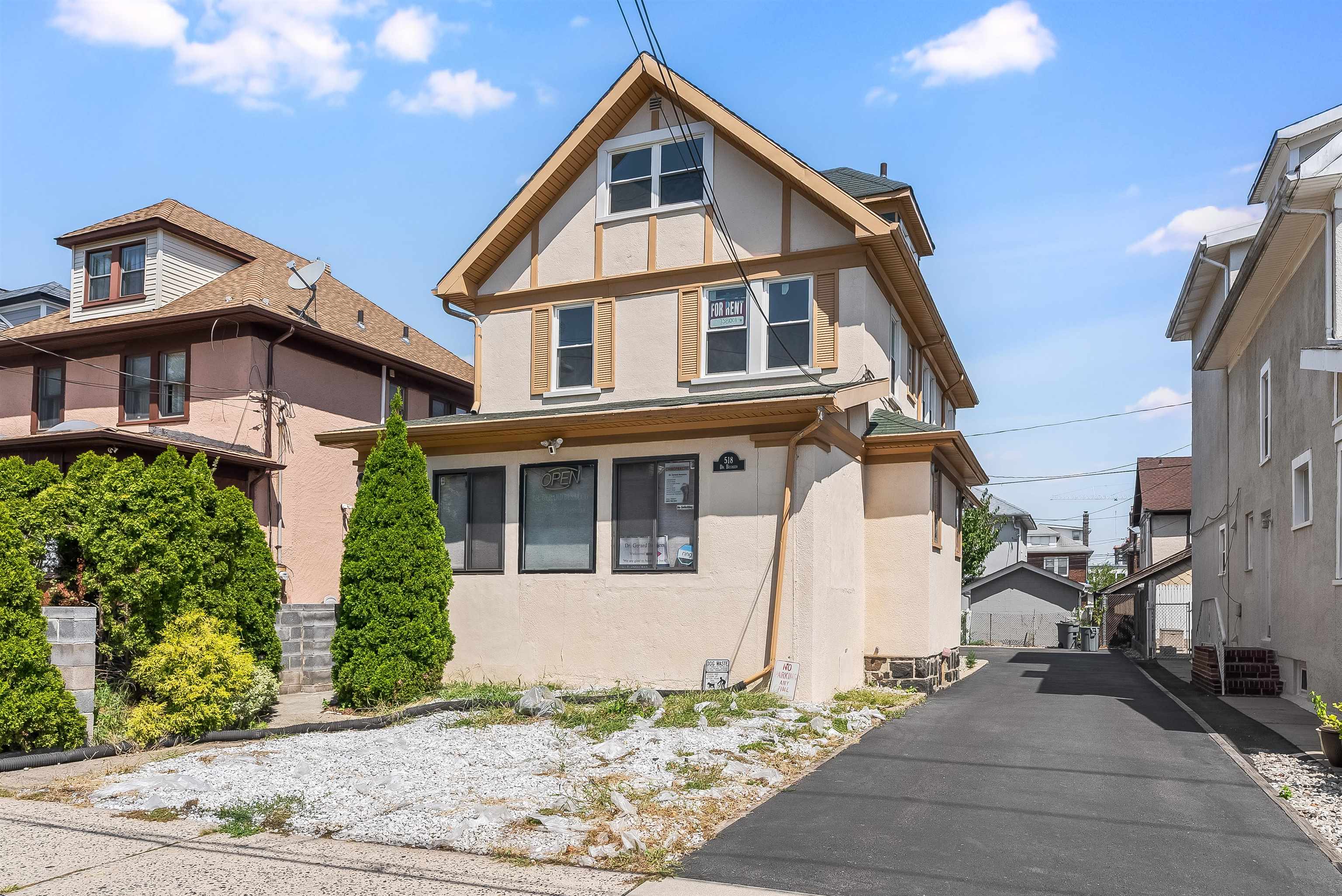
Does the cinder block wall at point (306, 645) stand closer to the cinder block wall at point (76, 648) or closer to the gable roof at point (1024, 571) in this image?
the cinder block wall at point (76, 648)

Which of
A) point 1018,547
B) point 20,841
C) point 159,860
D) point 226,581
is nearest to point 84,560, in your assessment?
point 226,581

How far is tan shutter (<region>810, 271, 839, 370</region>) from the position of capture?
1505 centimetres

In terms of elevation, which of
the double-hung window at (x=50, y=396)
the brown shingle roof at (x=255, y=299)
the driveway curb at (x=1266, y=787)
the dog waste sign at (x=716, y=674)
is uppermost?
the brown shingle roof at (x=255, y=299)

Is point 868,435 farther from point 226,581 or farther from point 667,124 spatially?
point 226,581

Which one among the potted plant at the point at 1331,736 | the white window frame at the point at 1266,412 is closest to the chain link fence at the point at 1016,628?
the white window frame at the point at 1266,412

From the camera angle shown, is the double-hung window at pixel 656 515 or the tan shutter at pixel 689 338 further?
the tan shutter at pixel 689 338

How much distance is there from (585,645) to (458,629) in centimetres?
214

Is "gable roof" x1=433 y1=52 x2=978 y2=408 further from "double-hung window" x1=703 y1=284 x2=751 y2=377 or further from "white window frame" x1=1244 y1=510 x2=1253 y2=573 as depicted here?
"white window frame" x1=1244 y1=510 x2=1253 y2=573

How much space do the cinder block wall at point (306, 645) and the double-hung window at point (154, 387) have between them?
6386 millimetres

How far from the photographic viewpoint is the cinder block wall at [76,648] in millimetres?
9602

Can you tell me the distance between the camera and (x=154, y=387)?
65.3 feet

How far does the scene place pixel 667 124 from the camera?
53.3 ft

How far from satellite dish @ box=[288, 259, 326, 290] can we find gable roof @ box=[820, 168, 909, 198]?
394 inches

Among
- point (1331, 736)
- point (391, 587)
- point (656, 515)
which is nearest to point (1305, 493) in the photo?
point (1331, 736)
